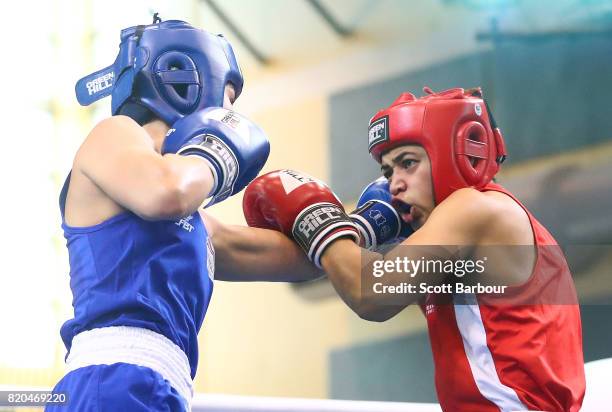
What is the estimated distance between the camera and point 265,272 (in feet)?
6.89

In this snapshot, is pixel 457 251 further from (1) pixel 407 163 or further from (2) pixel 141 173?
(2) pixel 141 173

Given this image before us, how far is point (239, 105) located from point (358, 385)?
2121 millimetres

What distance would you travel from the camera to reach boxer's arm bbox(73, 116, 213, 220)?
1590 millimetres

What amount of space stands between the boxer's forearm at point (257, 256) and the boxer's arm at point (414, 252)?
15 cm

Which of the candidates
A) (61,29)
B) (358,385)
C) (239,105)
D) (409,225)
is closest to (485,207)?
(409,225)

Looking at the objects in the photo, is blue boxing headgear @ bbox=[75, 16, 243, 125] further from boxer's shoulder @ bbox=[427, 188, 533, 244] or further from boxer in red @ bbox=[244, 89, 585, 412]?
boxer's shoulder @ bbox=[427, 188, 533, 244]

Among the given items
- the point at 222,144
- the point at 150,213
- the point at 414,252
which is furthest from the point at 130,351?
the point at 414,252

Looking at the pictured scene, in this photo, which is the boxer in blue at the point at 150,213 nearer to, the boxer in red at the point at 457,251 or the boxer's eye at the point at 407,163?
the boxer in red at the point at 457,251

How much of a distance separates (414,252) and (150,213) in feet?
1.92

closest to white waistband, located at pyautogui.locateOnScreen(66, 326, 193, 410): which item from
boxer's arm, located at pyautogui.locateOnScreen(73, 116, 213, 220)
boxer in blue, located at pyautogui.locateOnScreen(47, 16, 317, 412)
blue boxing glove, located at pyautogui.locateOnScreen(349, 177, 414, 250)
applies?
boxer in blue, located at pyautogui.locateOnScreen(47, 16, 317, 412)

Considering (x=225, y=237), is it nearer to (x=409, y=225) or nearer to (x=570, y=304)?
(x=409, y=225)

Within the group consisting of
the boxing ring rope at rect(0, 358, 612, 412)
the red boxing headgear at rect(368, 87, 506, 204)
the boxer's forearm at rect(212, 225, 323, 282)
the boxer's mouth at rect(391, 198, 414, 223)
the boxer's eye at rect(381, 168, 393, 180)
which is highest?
the red boxing headgear at rect(368, 87, 506, 204)

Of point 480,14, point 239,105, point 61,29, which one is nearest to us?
point 480,14

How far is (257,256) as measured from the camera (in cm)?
209
